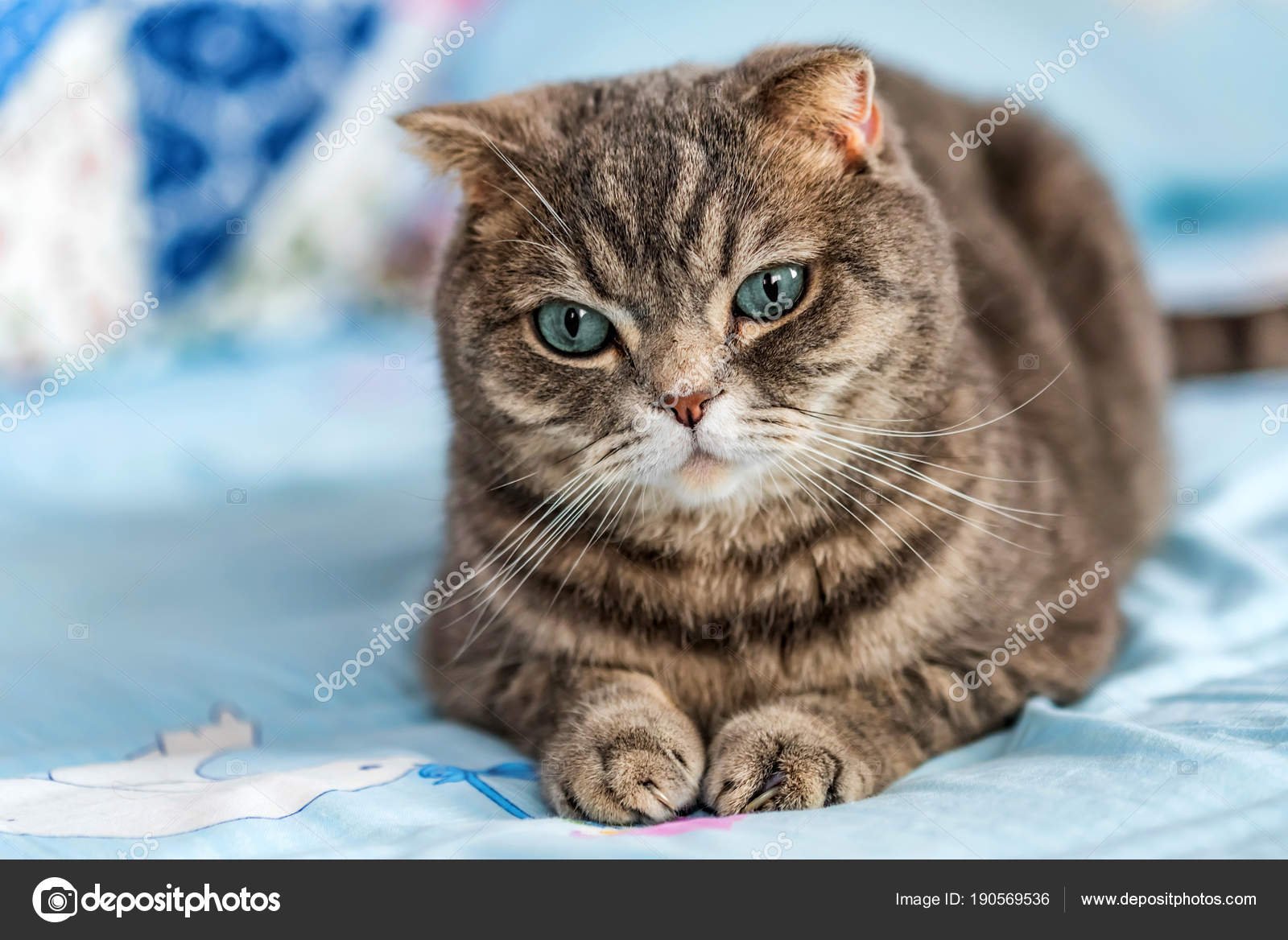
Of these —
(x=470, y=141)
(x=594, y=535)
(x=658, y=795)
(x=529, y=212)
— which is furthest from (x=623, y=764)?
(x=470, y=141)

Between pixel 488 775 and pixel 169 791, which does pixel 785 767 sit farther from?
pixel 169 791

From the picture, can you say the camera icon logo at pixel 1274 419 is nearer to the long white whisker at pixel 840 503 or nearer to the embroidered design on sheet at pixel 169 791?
the long white whisker at pixel 840 503

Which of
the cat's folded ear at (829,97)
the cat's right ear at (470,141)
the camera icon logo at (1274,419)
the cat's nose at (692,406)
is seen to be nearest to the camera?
the cat's nose at (692,406)

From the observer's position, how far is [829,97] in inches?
61.3

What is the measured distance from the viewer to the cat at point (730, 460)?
1473mm

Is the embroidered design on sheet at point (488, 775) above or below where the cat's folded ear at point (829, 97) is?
below

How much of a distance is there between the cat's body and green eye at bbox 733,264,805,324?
1cm

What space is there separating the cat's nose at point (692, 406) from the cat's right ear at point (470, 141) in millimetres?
468
